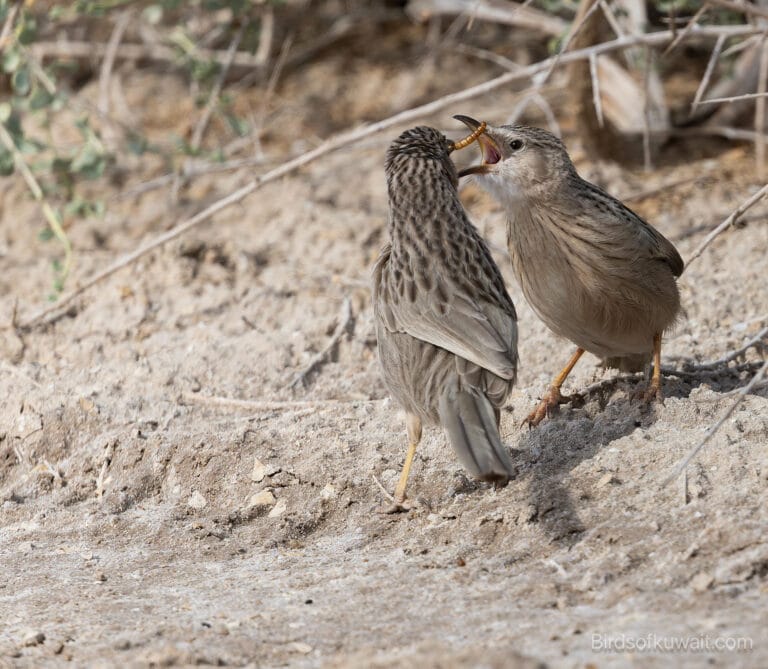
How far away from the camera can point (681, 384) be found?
558 centimetres

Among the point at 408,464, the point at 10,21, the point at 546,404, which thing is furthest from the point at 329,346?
the point at 10,21

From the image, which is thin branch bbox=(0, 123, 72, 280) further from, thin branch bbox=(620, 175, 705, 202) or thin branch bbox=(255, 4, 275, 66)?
thin branch bbox=(620, 175, 705, 202)

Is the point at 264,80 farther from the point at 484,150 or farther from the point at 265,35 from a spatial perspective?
the point at 484,150

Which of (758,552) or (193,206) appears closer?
(758,552)

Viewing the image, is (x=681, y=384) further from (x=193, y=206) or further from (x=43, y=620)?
(x=193, y=206)

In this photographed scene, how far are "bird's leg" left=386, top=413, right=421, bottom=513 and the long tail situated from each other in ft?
0.92

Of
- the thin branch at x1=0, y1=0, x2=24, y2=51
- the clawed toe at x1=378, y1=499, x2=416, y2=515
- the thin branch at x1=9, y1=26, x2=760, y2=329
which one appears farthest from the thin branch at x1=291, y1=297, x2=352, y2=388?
the thin branch at x1=0, y1=0, x2=24, y2=51

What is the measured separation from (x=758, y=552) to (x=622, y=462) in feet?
2.98

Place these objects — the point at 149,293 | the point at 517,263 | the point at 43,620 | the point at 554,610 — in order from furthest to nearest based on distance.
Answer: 1. the point at 149,293
2. the point at 517,263
3. the point at 43,620
4. the point at 554,610

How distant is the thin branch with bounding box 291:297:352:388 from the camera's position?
20.7 feet

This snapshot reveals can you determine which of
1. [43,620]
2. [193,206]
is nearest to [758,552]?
[43,620]

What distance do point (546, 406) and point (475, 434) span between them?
3.35 ft

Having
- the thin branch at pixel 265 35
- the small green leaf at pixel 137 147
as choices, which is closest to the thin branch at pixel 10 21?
the small green leaf at pixel 137 147

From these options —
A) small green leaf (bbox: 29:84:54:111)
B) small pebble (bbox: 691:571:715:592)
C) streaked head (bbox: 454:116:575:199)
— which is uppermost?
small green leaf (bbox: 29:84:54:111)
